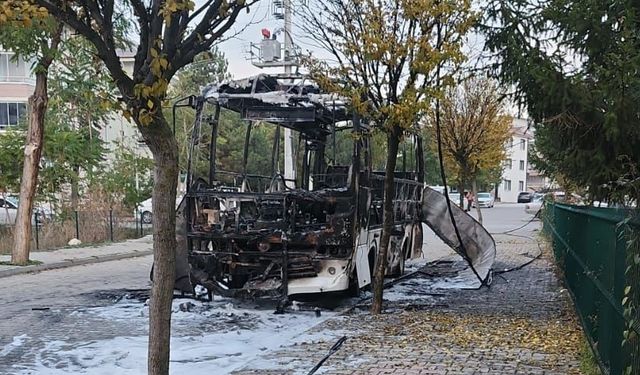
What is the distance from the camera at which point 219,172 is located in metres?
12.9

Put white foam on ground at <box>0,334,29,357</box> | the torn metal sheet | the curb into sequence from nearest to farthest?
white foam on ground at <box>0,334,29,357</box> → the torn metal sheet → the curb

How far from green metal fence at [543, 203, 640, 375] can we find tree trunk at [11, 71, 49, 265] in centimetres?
1214

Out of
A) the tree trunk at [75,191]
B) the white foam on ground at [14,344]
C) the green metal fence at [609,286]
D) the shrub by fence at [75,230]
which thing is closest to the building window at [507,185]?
the shrub by fence at [75,230]

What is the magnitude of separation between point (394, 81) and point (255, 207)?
343 centimetres

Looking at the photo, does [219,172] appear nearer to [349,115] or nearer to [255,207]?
[255,207]

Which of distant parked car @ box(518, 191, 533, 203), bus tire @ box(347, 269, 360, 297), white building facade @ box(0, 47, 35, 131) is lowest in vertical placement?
bus tire @ box(347, 269, 360, 297)

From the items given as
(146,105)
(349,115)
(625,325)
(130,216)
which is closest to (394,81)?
(349,115)

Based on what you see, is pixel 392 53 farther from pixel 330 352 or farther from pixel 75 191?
pixel 75 191

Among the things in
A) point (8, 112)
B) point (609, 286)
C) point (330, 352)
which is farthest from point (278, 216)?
point (8, 112)

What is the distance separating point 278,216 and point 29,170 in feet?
26.7

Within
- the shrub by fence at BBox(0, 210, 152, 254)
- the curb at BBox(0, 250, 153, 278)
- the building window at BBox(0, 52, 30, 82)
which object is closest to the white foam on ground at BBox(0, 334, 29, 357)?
the curb at BBox(0, 250, 153, 278)

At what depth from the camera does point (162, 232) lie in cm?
445

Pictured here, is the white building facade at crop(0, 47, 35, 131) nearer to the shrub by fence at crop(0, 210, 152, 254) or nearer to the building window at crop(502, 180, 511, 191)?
the shrub by fence at crop(0, 210, 152, 254)

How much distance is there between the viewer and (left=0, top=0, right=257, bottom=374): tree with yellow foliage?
13.6 feet
